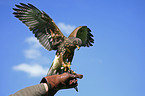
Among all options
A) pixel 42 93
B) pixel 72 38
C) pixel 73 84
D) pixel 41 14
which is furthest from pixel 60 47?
pixel 42 93

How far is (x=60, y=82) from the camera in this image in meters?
4.07

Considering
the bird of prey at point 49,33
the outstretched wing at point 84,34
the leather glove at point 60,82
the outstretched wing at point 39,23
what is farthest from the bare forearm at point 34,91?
the outstretched wing at point 84,34

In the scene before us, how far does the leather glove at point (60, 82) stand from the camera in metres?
4.00

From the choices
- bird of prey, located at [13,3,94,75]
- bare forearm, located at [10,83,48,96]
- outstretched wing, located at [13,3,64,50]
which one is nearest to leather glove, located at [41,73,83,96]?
bare forearm, located at [10,83,48,96]

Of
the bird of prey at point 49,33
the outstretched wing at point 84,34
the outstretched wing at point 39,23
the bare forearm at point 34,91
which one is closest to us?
the bare forearm at point 34,91

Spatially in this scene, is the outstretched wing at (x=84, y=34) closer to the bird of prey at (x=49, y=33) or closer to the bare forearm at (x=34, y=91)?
the bird of prey at (x=49, y=33)

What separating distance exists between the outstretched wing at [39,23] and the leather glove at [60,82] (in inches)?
60.8

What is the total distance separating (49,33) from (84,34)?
47.4 inches

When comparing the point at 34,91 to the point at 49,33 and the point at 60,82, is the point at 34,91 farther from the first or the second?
the point at 49,33

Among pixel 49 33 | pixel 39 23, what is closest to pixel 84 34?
pixel 49 33

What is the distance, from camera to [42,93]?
12.4ft

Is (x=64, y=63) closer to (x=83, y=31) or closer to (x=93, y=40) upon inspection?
(x=83, y=31)

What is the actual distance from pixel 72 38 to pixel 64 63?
0.66 metres

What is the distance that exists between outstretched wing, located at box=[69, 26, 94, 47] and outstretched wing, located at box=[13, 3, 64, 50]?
0.54 m
